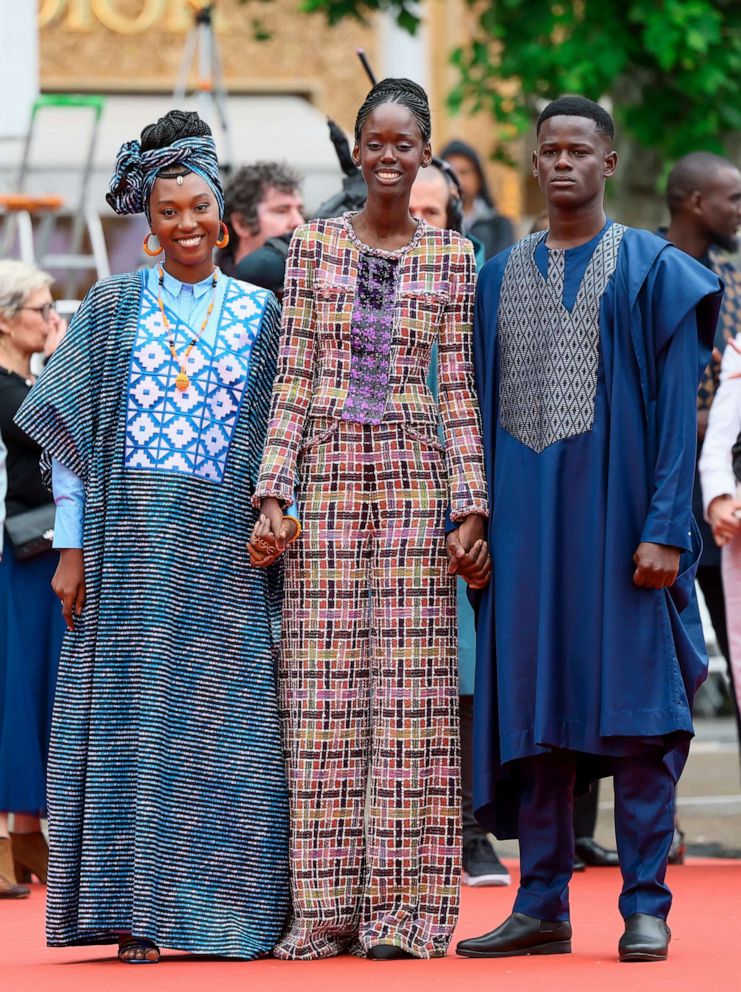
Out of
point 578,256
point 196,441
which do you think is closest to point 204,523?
point 196,441

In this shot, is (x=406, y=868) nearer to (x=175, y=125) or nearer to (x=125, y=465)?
(x=125, y=465)

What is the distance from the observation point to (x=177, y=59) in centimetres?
2011

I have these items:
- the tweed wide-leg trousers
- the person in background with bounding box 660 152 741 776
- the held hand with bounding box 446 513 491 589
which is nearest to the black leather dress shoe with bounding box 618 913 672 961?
the tweed wide-leg trousers

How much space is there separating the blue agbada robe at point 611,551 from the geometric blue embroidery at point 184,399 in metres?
0.76

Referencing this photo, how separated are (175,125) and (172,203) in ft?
0.74

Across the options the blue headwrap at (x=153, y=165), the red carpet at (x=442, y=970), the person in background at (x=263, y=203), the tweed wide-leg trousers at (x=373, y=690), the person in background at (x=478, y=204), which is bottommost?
the red carpet at (x=442, y=970)

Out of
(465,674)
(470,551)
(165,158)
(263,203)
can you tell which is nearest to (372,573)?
(470,551)

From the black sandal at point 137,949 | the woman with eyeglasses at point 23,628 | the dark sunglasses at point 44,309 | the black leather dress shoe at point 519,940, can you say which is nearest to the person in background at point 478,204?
the dark sunglasses at point 44,309

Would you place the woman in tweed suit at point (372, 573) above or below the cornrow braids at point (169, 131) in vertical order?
below

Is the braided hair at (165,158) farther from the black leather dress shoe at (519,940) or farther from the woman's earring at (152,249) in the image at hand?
the black leather dress shoe at (519,940)

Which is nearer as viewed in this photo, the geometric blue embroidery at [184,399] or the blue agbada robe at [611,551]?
the blue agbada robe at [611,551]

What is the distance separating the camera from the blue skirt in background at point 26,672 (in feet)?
25.0

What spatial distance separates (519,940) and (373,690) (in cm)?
74

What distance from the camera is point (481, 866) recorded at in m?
7.45
